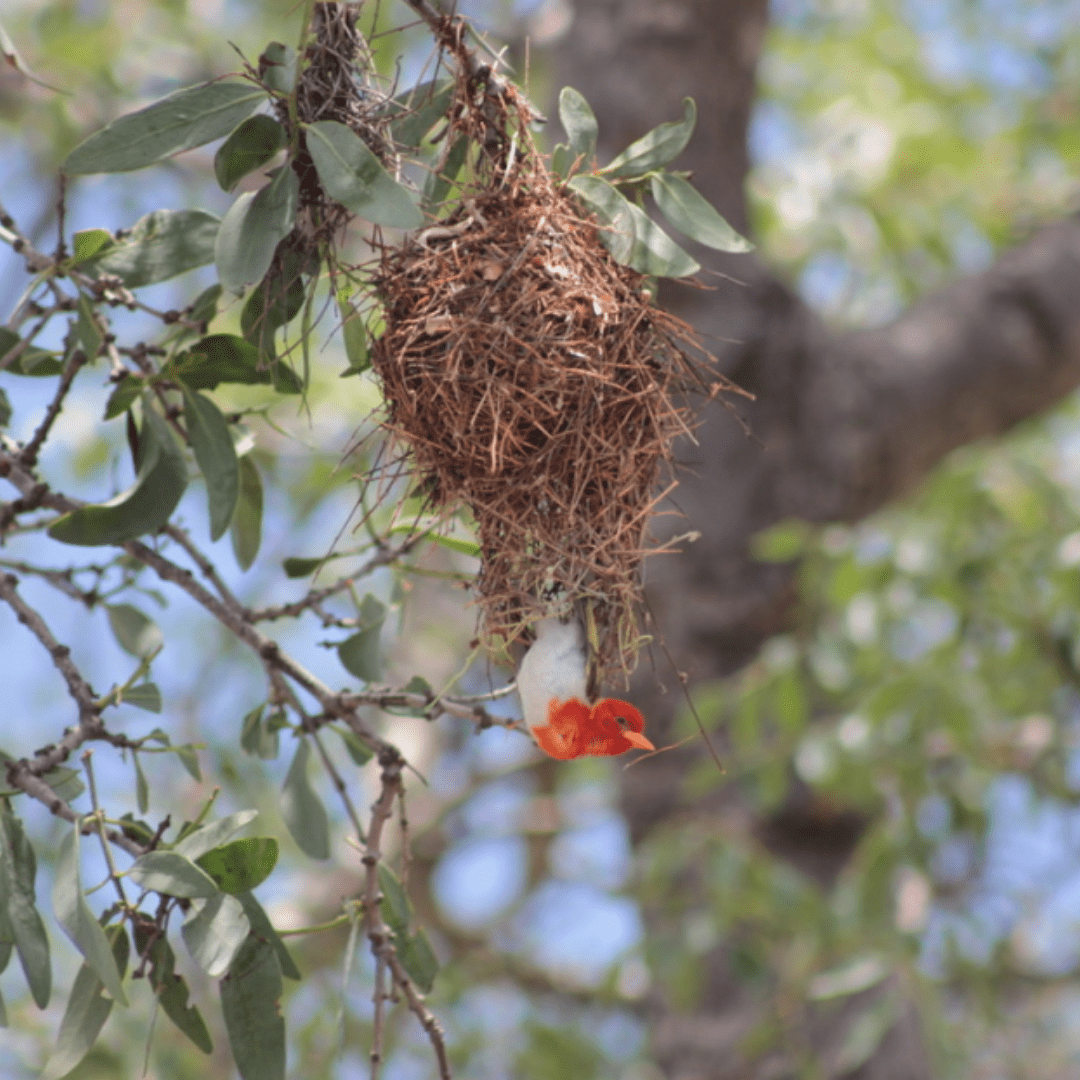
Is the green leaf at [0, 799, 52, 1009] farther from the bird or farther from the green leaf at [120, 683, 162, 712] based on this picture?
the bird

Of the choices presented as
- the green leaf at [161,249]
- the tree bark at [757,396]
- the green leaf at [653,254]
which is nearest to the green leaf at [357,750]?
the green leaf at [161,249]

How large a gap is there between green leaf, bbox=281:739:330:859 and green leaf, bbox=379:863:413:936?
0.60 ft

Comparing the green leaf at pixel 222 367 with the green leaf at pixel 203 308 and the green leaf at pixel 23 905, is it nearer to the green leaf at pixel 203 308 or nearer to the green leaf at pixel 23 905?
the green leaf at pixel 203 308

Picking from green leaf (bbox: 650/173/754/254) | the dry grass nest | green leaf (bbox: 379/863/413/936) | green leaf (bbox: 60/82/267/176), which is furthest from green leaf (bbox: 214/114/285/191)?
green leaf (bbox: 379/863/413/936)

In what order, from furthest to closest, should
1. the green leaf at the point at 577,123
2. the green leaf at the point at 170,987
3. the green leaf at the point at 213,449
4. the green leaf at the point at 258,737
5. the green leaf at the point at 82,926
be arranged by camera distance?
the green leaf at the point at 258,737
the green leaf at the point at 213,449
the green leaf at the point at 577,123
the green leaf at the point at 170,987
the green leaf at the point at 82,926

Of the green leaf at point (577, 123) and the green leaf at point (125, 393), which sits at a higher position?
the green leaf at point (577, 123)

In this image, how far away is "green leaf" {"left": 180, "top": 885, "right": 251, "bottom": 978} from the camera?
1053mm

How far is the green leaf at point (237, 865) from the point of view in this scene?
3.59 feet

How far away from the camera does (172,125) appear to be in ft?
3.74

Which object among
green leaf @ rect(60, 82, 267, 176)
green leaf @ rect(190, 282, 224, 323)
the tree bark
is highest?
the tree bark

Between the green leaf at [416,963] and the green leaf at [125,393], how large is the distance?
0.63m

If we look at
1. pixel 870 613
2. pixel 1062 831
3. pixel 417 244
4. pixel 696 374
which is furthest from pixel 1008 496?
pixel 417 244

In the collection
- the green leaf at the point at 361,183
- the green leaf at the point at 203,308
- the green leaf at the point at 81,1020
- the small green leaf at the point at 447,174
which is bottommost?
the green leaf at the point at 81,1020

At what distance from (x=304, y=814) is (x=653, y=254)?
0.81m
